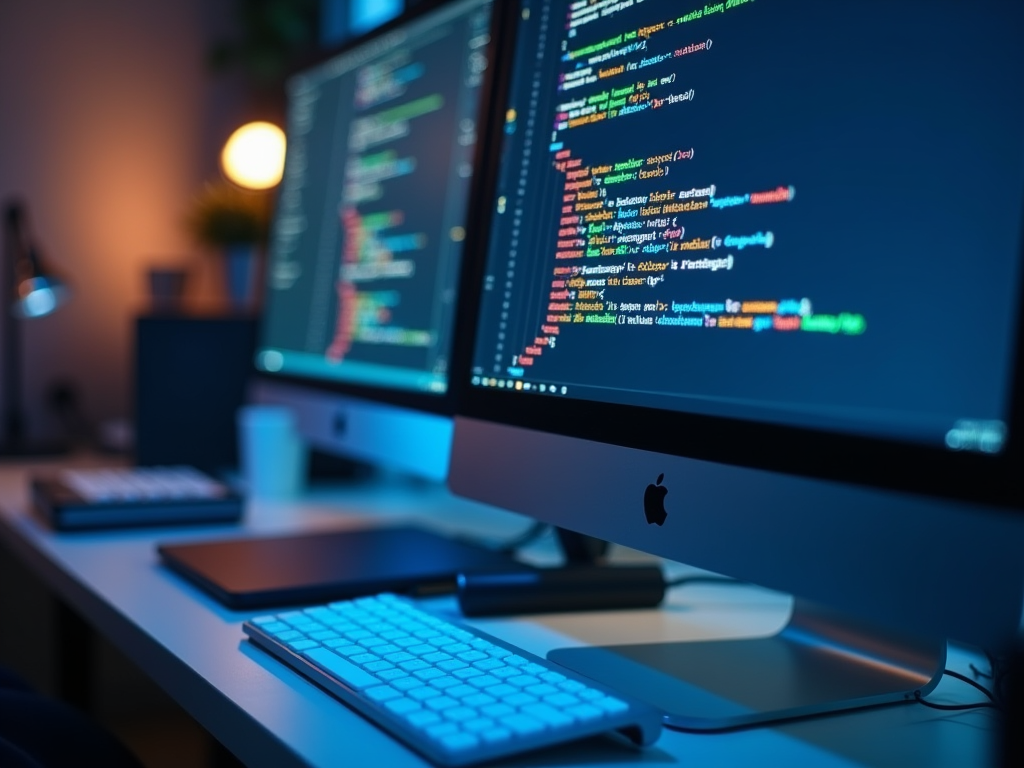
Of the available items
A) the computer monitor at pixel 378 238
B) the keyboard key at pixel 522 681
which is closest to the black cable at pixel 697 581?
the computer monitor at pixel 378 238

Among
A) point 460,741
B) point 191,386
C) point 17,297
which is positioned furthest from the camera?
point 17,297

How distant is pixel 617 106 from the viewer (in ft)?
2.39

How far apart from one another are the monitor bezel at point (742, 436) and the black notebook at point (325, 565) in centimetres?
16

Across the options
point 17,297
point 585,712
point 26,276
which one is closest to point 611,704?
point 585,712

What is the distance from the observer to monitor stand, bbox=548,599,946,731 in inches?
23.6

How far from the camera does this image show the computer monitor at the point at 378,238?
→ 1.05 meters

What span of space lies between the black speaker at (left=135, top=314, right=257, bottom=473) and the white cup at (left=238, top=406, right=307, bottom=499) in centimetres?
13

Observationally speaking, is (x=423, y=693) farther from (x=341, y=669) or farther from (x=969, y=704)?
(x=969, y=704)

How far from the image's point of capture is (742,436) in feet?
1.91

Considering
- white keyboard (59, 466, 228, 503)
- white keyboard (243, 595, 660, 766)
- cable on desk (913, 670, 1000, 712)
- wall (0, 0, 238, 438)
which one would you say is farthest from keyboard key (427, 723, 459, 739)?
wall (0, 0, 238, 438)

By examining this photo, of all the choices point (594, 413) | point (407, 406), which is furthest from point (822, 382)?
point (407, 406)

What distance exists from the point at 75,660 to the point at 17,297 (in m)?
0.79

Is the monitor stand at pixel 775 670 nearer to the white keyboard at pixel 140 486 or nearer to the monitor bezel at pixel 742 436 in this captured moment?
the monitor bezel at pixel 742 436

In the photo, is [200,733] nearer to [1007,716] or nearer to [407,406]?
[407,406]
